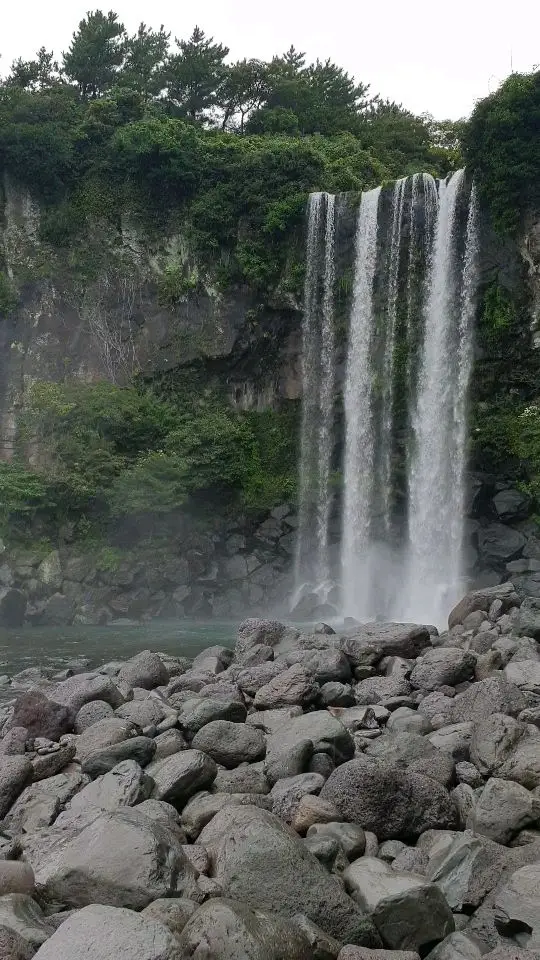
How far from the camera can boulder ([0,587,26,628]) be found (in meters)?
23.8

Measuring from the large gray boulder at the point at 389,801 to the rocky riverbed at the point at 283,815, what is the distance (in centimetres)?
2

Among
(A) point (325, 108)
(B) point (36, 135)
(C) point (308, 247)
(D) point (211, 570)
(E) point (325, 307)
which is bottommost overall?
(D) point (211, 570)

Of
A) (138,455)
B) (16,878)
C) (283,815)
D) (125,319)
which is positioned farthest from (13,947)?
(125,319)

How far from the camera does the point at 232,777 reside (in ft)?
25.1

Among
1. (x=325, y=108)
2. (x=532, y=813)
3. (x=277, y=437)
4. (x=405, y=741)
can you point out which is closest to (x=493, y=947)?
(x=532, y=813)

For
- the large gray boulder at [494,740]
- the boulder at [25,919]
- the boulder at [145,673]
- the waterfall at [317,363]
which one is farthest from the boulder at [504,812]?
the waterfall at [317,363]

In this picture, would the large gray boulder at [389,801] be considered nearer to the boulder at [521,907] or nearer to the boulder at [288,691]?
the boulder at [521,907]

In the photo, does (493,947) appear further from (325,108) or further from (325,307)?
(325,108)

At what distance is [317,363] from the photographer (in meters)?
28.0

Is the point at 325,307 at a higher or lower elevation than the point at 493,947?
higher

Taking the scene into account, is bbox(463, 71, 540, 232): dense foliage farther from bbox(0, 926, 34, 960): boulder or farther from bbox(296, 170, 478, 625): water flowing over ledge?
bbox(0, 926, 34, 960): boulder

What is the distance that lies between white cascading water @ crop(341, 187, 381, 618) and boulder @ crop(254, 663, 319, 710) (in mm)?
14702

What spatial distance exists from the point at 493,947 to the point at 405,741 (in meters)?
2.86

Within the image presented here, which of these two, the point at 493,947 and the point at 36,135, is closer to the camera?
the point at 493,947
